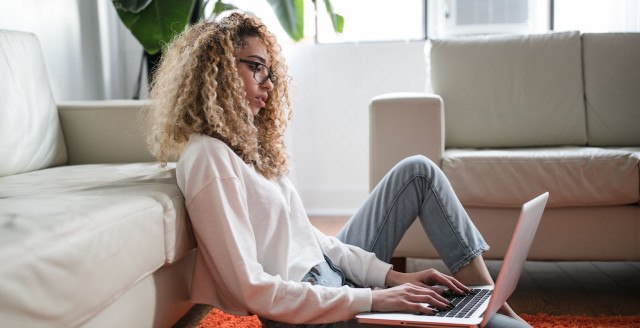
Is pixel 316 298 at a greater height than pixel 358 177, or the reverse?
pixel 316 298

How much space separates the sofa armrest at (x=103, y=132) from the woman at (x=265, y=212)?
64 cm

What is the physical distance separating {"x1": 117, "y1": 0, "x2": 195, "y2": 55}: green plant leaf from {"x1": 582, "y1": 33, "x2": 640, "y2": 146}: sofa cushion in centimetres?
169

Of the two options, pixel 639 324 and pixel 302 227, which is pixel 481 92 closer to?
pixel 639 324

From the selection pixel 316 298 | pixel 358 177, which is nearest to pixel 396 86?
pixel 358 177

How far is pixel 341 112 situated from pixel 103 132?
1.67 m

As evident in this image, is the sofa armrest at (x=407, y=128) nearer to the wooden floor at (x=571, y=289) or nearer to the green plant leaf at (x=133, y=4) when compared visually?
the wooden floor at (x=571, y=289)

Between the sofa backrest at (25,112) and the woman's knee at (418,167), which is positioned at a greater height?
the sofa backrest at (25,112)

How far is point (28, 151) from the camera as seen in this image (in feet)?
5.83

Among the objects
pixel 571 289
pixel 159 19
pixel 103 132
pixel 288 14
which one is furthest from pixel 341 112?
pixel 571 289

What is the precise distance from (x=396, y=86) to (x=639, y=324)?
6.66ft

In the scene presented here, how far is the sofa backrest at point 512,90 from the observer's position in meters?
2.42

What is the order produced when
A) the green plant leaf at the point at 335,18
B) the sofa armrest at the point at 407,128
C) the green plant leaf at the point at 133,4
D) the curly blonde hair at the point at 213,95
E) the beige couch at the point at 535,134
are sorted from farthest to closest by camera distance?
1. the green plant leaf at the point at 335,18
2. the green plant leaf at the point at 133,4
3. the sofa armrest at the point at 407,128
4. the beige couch at the point at 535,134
5. the curly blonde hair at the point at 213,95

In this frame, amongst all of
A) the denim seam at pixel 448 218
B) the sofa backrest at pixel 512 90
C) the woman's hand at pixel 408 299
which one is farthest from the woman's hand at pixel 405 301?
the sofa backrest at pixel 512 90

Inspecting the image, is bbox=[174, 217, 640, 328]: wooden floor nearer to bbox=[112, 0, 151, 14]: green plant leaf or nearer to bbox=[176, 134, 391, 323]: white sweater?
bbox=[176, 134, 391, 323]: white sweater
